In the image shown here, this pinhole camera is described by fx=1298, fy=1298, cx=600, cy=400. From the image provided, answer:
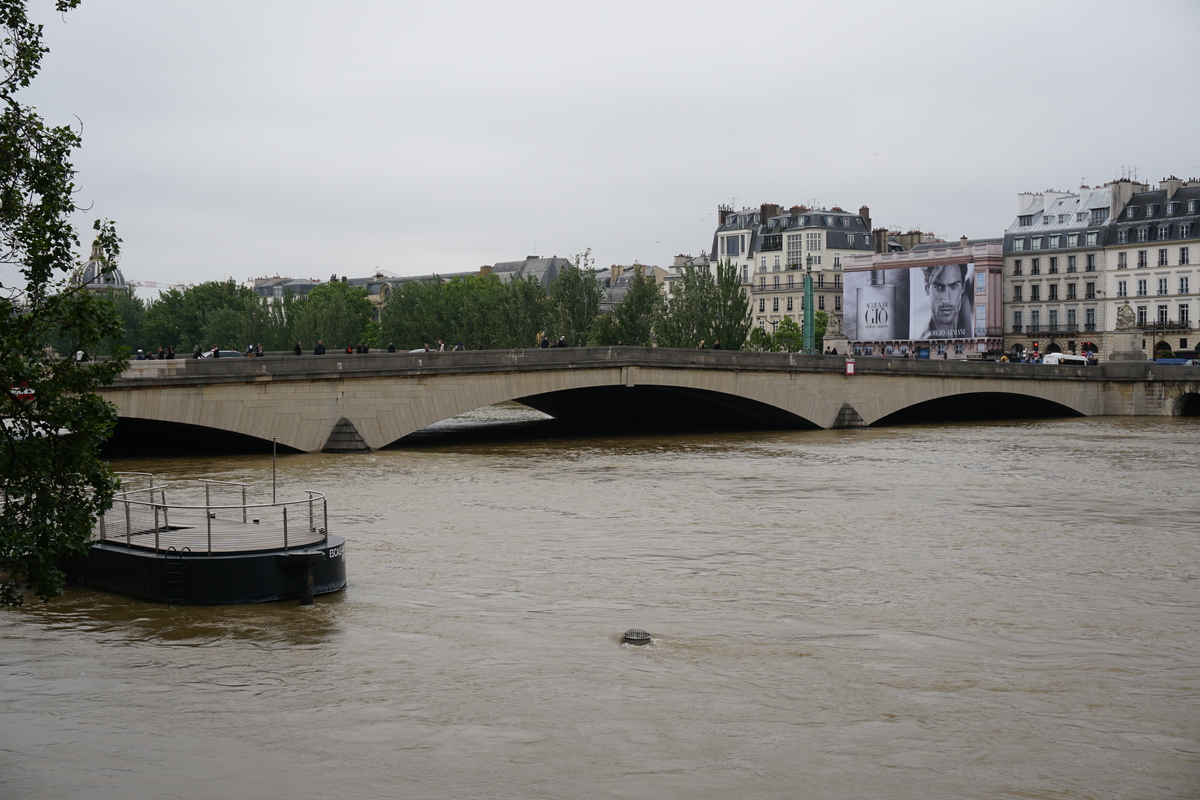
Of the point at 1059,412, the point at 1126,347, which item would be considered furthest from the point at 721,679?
the point at 1126,347

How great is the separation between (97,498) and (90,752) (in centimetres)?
219

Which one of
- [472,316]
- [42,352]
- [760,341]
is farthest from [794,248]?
[42,352]

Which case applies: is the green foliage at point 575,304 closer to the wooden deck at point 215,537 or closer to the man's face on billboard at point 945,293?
the man's face on billboard at point 945,293

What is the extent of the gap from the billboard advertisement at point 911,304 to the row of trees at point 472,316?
2285 cm

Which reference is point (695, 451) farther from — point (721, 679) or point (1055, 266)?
point (1055, 266)

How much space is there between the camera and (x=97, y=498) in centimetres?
1063

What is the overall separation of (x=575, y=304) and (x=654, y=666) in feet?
210

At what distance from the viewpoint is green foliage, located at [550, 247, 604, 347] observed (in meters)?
76.1

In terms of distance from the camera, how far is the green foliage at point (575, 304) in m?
76.1

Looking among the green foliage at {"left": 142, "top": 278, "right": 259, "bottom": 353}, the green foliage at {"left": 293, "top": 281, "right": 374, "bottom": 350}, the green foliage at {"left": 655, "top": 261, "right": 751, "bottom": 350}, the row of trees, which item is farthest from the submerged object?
the green foliage at {"left": 142, "top": 278, "right": 259, "bottom": 353}

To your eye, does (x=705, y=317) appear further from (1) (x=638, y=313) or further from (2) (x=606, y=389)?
(2) (x=606, y=389)

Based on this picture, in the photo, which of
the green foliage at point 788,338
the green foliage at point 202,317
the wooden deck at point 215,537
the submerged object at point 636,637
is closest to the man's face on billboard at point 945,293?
the green foliage at point 788,338

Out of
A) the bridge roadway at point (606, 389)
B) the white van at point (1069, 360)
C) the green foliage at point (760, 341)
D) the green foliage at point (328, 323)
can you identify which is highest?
the green foliage at point (328, 323)

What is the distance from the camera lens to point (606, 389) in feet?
150
